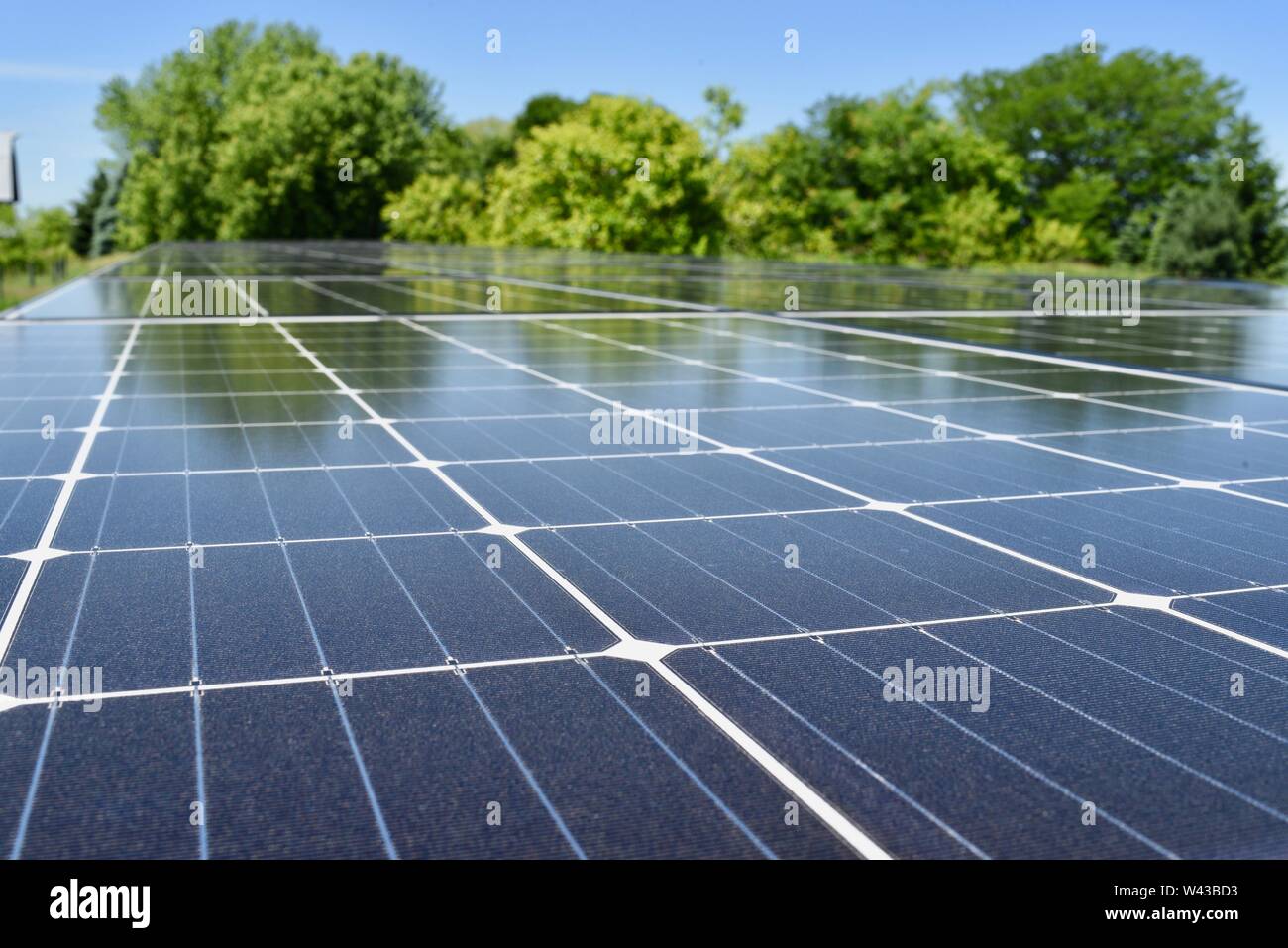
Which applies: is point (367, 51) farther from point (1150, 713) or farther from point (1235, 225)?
point (1150, 713)

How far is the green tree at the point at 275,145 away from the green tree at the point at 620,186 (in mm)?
17340

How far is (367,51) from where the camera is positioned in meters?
93.2

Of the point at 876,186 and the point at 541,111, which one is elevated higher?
the point at 541,111

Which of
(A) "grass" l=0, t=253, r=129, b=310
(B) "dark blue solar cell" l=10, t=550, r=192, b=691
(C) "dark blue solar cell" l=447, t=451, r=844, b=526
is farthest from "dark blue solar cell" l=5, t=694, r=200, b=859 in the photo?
(A) "grass" l=0, t=253, r=129, b=310

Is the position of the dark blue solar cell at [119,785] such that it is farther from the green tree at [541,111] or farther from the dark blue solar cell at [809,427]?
the green tree at [541,111]

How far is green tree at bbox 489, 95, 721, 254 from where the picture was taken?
67750 millimetres

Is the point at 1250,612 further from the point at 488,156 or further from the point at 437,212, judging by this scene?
the point at 488,156

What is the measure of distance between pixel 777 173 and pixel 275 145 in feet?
119

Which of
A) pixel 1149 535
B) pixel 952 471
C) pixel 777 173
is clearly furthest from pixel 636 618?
pixel 777 173

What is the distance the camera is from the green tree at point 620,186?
67750 millimetres

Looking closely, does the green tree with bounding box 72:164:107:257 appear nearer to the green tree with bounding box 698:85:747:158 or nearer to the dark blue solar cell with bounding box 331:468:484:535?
the green tree with bounding box 698:85:747:158

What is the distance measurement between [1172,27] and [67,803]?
3491 inches

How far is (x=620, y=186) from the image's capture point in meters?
68.2

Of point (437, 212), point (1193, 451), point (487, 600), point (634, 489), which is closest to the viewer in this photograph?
point (487, 600)
